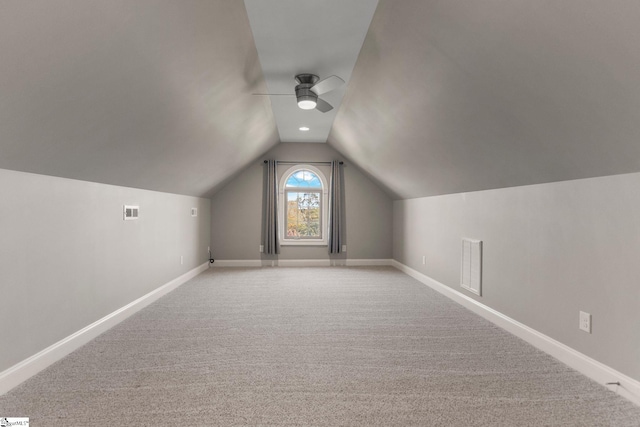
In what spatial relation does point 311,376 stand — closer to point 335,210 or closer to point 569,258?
point 569,258

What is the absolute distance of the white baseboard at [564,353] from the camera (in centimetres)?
203

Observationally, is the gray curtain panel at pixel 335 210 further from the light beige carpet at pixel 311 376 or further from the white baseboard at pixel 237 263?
the light beige carpet at pixel 311 376

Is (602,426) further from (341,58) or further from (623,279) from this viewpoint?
(341,58)

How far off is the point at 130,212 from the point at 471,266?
3.64 m

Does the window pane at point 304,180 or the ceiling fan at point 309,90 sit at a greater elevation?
the ceiling fan at point 309,90

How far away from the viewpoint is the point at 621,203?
2.09 meters

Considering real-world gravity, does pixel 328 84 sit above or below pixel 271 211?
above

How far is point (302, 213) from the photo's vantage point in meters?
7.03

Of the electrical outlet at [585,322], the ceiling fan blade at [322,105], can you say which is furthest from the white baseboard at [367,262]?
the electrical outlet at [585,322]

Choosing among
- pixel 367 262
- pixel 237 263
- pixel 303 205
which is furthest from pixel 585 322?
pixel 237 263

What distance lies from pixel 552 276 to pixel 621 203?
0.77 meters

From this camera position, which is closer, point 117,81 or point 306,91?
point 117,81

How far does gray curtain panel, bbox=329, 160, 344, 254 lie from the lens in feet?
22.0

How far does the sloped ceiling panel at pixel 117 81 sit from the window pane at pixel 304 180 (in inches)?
132
